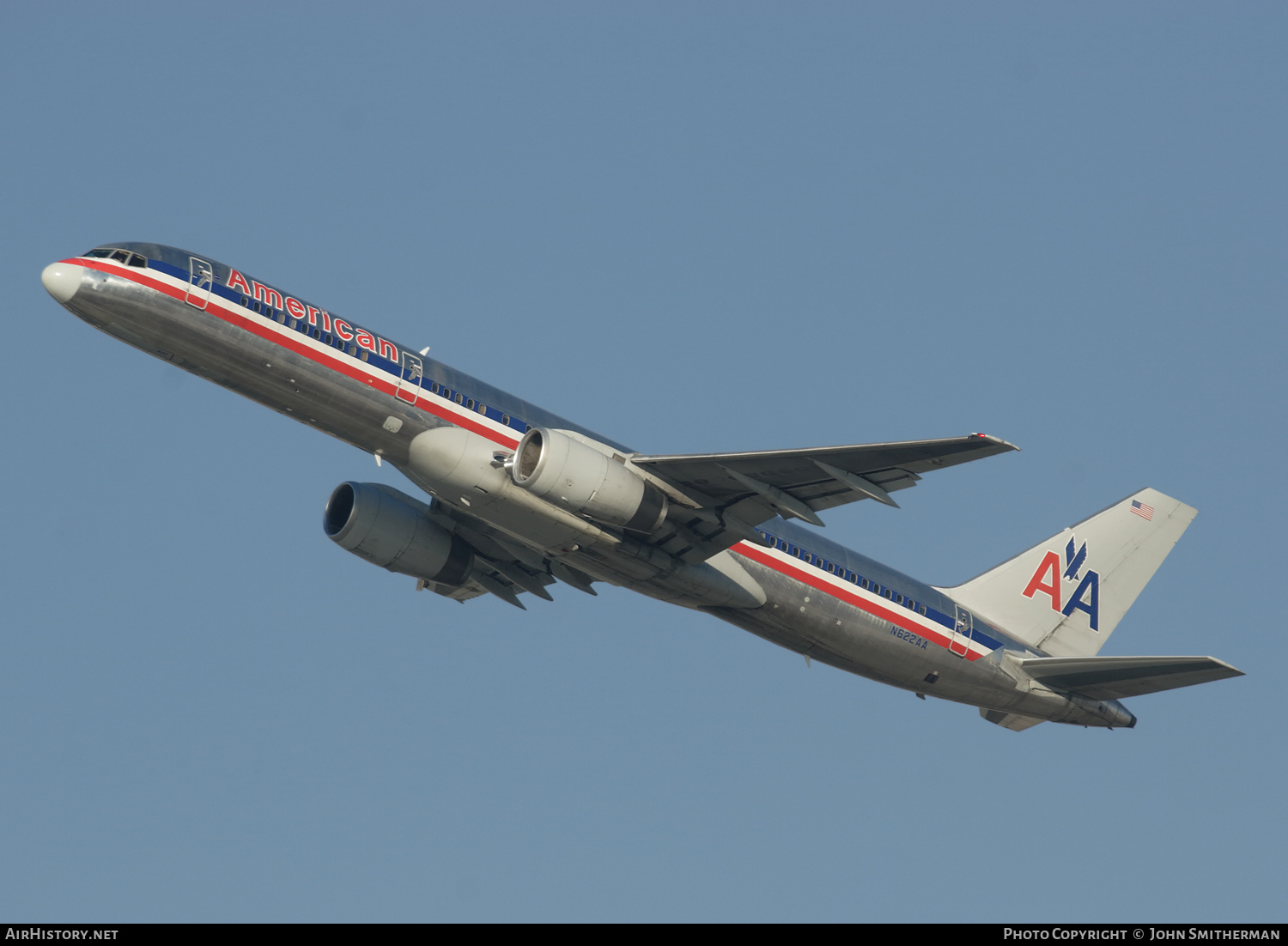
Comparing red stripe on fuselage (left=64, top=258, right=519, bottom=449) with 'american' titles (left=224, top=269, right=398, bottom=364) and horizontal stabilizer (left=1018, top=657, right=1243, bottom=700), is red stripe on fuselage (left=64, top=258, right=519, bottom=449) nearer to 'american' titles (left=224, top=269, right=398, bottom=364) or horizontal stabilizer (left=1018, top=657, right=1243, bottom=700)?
'american' titles (left=224, top=269, right=398, bottom=364)

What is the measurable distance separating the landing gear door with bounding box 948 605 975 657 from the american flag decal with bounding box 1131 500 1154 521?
9.48 m

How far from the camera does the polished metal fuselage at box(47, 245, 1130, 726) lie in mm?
36500

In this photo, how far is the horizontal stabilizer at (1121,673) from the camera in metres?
39.8

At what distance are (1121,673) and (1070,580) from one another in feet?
24.3

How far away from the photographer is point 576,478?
3678 cm

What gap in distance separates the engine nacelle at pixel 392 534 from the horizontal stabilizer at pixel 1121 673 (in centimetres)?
1945

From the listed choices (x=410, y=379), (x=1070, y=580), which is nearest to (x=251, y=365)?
(x=410, y=379)

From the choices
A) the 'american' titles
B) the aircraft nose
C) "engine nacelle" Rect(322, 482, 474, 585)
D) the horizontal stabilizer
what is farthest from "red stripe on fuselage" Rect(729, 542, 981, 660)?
the aircraft nose

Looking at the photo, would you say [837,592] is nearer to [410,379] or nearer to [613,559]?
[613,559]

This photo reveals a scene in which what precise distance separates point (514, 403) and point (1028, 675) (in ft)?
64.2

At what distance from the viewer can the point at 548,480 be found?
36531mm

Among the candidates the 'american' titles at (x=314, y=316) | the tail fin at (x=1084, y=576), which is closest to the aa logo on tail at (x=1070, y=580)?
the tail fin at (x=1084, y=576)

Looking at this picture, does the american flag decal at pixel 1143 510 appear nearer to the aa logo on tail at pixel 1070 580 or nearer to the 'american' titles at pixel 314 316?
the aa logo on tail at pixel 1070 580
